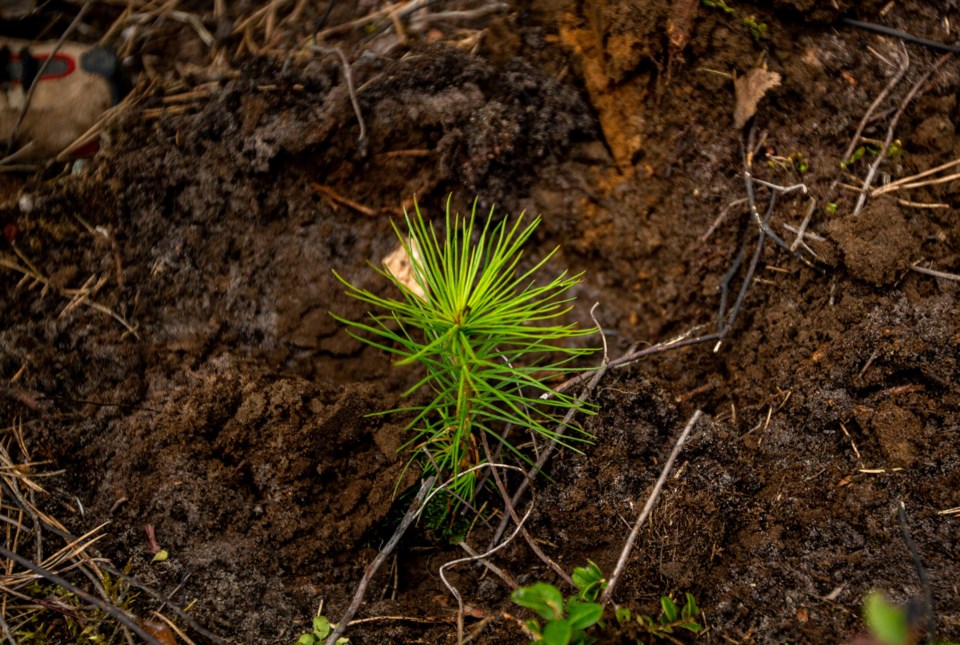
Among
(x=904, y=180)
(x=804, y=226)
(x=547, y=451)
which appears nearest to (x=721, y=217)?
(x=804, y=226)

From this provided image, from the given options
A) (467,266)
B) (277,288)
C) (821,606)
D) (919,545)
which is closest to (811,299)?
(919,545)

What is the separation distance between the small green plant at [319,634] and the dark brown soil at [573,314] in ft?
0.19

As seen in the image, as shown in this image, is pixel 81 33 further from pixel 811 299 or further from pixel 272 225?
pixel 811 299

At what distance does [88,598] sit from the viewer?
5.05 feet

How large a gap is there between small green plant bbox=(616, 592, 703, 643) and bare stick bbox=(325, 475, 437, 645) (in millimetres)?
557

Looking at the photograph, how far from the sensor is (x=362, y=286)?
2.16 meters

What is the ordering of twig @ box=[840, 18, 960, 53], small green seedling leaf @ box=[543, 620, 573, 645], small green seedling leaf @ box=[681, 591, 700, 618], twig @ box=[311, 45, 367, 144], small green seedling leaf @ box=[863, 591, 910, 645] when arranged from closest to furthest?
1. small green seedling leaf @ box=[863, 591, 910, 645]
2. small green seedling leaf @ box=[543, 620, 573, 645]
3. small green seedling leaf @ box=[681, 591, 700, 618]
4. twig @ box=[840, 18, 960, 53]
5. twig @ box=[311, 45, 367, 144]

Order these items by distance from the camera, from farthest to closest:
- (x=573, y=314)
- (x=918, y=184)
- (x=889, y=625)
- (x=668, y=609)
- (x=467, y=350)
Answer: (x=573, y=314) < (x=918, y=184) < (x=467, y=350) < (x=668, y=609) < (x=889, y=625)

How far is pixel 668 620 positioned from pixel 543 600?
336 mm

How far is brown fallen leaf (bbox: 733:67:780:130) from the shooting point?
6.62 ft

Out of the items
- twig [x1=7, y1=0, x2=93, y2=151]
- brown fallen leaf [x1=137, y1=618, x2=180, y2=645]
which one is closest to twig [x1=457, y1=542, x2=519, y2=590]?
brown fallen leaf [x1=137, y1=618, x2=180, y2=645]

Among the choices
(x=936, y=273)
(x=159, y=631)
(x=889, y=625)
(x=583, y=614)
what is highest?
(x=889, y=625)

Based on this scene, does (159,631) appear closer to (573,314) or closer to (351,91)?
(573,314)

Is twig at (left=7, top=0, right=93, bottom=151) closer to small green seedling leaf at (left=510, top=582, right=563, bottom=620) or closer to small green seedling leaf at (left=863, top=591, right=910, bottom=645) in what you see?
small green seedling leaf at (left=510, top=582, right=563, bottom=620)
